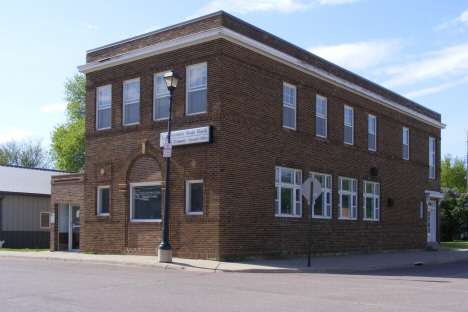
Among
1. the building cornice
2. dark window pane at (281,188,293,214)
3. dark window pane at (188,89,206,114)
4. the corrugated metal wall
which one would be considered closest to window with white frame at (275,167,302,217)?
dark window pane at (281,188,293,214)

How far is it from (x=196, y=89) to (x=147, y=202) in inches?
181

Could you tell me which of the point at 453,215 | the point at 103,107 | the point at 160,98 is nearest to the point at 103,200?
the point at 103,107

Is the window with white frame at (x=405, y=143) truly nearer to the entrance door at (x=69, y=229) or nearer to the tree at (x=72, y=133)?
the entrance door at (x=69, y=229)

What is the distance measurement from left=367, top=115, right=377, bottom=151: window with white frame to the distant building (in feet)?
59.5

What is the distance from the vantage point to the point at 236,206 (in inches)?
709

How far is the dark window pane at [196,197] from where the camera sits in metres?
18.3

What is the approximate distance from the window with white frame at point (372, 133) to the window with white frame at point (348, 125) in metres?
1.66

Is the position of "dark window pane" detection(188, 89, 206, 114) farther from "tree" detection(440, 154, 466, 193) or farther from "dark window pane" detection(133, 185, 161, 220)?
"tree" detection(440, 154, 466, 193)

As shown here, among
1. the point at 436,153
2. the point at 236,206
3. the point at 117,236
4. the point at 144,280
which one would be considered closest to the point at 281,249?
the point at 236,206

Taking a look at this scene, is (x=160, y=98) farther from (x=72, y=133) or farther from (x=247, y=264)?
(x=72, y=133)

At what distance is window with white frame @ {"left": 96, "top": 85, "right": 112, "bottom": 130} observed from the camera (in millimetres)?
21403

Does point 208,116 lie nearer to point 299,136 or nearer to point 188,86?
point 188,86

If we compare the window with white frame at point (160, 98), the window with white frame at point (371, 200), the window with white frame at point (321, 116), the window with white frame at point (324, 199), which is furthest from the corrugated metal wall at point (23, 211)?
the window with white frame at point (371, 200)

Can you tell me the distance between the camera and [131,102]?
67.9 feet
